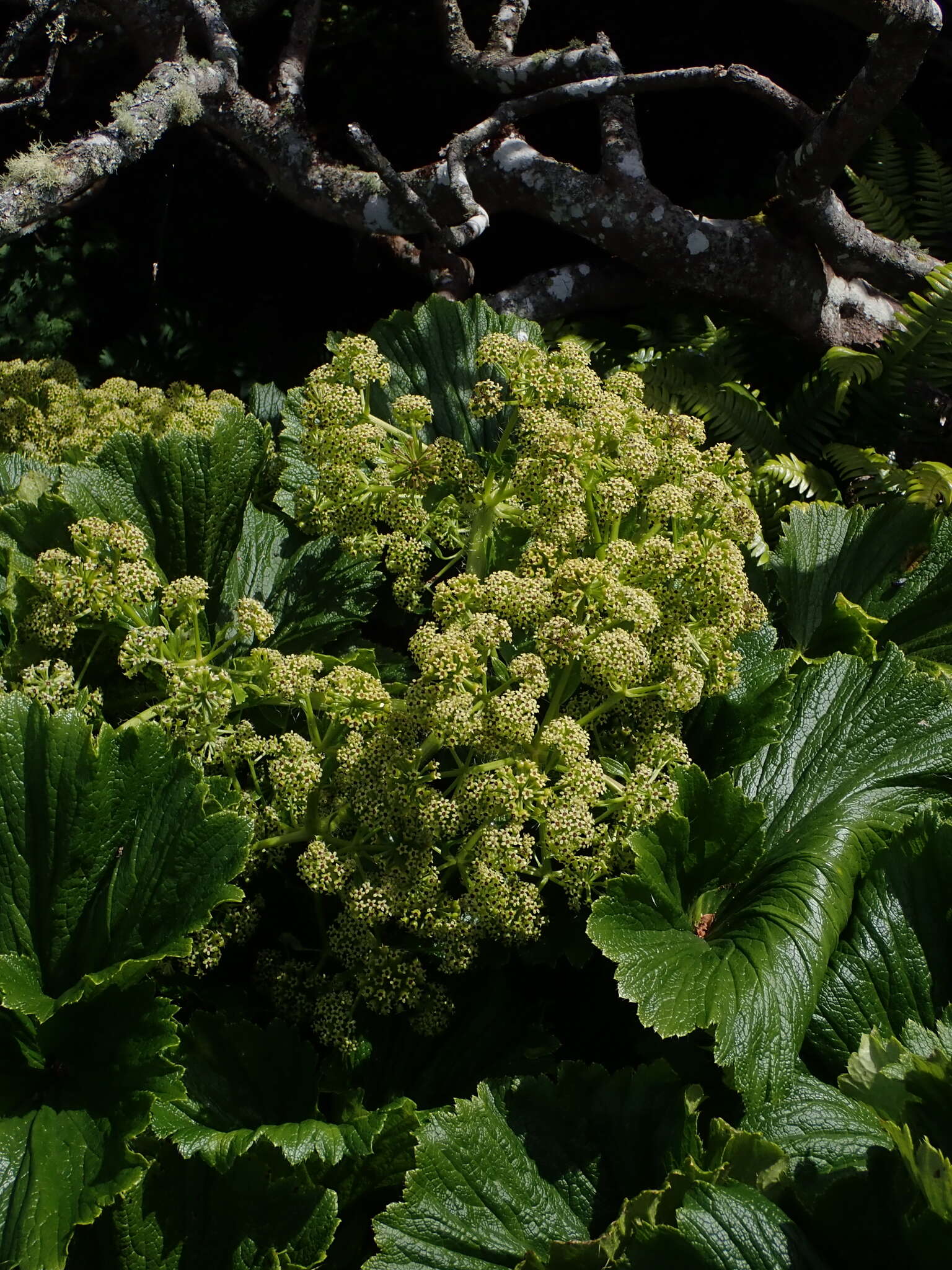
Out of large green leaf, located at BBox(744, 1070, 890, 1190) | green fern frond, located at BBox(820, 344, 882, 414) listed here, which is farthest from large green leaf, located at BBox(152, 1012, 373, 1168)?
green fern frond, located at BBox(820, 344, 882, 414)

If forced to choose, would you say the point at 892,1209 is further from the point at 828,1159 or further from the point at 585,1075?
the point at 585,1075

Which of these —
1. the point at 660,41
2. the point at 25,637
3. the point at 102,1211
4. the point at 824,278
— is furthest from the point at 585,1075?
the point at 660,41

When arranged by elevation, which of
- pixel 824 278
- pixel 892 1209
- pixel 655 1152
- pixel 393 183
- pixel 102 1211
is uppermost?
pixel 824 278

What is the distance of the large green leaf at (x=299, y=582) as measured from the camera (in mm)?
2344

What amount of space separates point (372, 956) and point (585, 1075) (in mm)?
451

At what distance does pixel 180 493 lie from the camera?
230cm

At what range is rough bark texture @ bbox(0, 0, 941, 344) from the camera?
3232 millimetres

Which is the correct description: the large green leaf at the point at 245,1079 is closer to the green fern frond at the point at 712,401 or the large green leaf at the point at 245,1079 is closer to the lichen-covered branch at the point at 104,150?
the lichen-covered branch at the point at 104,150

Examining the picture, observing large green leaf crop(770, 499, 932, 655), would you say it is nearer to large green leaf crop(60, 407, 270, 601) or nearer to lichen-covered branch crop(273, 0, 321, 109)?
large green leaf crop(60, 407, 270, 601)

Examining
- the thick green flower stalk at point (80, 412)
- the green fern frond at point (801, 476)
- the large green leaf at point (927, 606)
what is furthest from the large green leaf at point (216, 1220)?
the green fern frond at point (801, 476)

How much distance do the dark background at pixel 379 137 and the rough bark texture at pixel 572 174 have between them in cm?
37

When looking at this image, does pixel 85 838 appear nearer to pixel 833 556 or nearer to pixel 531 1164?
pixel 531 1164

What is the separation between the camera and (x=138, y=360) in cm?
359

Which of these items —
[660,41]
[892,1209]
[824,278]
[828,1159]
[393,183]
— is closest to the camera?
[892,1209]
